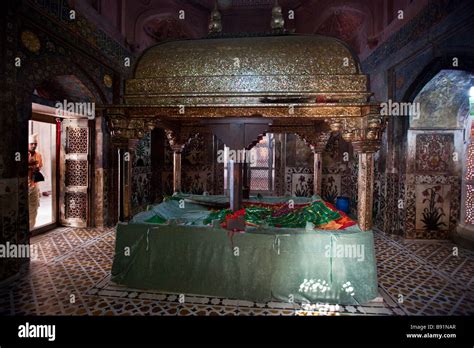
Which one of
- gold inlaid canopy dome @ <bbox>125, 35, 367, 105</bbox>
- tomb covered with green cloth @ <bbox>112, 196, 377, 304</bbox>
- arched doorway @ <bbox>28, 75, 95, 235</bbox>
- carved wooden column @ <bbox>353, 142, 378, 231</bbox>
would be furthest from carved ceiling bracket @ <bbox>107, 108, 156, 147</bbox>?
arched doorway @ <bbox>28, 75, 95, 235</bbox>

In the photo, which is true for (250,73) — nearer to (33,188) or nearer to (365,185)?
(365,185)

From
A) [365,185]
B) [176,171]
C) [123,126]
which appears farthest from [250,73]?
[176,171]

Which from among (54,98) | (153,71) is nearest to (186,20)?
(54,98)

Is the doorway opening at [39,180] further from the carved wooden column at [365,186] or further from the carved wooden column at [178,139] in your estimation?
the carved wooden column at [365,186]

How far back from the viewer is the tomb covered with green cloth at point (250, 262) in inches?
140

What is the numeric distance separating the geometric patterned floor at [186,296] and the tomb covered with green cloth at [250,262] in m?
0.15

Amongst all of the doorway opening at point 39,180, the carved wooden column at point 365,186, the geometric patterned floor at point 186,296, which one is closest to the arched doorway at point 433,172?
the geometric patterned floor at point 186,296

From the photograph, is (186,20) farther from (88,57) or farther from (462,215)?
(462,215)

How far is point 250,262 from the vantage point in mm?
3658

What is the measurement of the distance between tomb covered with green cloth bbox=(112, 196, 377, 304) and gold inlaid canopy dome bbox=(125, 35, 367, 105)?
69.5 inches

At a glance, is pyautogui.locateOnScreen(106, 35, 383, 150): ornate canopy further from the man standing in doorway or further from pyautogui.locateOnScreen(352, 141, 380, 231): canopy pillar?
the man standing in doorway

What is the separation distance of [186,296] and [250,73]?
123 inches

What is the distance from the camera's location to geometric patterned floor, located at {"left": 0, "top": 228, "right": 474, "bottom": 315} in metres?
3.39
